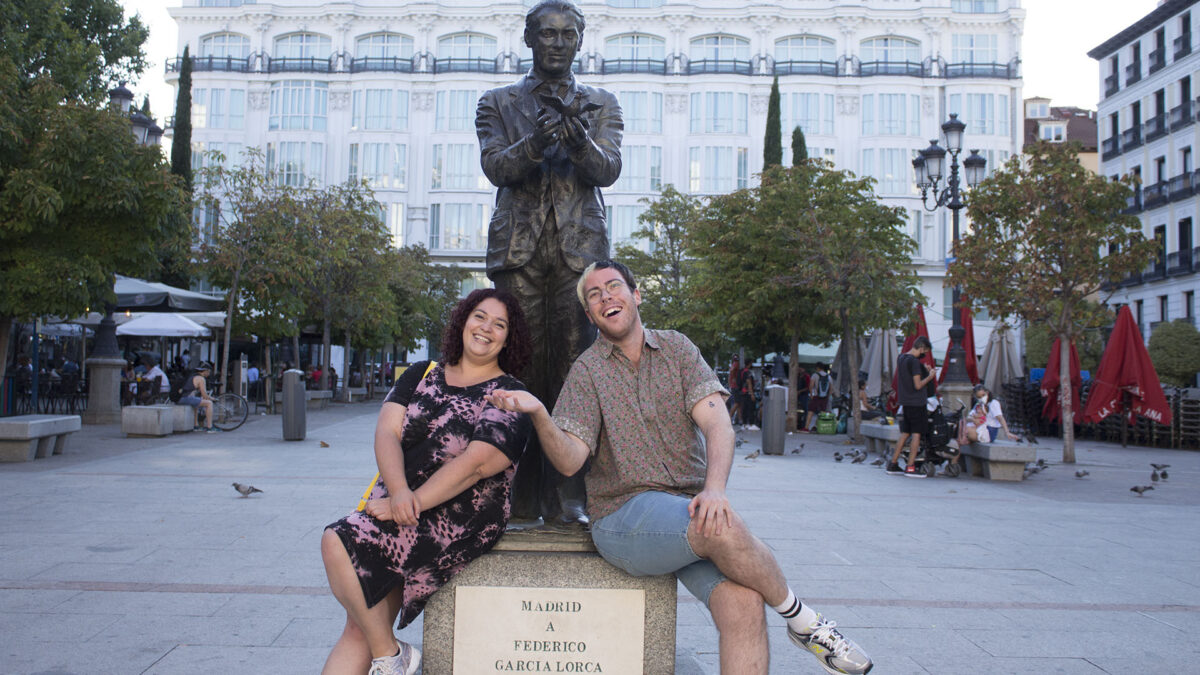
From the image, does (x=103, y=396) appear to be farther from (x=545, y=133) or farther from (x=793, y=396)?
(x=545, y=133)

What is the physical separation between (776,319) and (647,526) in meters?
20.6

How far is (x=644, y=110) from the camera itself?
51.2m

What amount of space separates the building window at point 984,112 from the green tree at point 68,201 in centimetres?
4573

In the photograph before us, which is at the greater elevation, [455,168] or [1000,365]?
[455,168]

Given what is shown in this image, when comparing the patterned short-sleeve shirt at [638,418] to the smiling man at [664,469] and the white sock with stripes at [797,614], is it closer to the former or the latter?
the smiling man at [664,469]

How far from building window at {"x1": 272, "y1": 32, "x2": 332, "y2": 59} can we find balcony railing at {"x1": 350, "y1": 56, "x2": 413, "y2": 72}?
7.01ft

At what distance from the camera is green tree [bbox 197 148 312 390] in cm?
2077

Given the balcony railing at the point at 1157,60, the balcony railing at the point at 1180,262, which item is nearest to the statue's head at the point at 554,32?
the balcony railing at the point at 1180,262

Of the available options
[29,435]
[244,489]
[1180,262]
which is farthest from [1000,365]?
[1180,262]

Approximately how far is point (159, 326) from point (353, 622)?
20.5 metres

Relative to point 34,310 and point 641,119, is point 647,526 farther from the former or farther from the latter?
point 641,119

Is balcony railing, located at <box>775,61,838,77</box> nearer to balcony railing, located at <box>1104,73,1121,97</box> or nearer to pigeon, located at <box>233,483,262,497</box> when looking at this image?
balcony railing, located at <box>1104,73,1121,97</box>

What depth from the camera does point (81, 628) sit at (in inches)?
161

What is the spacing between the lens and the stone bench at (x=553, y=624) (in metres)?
3.12
